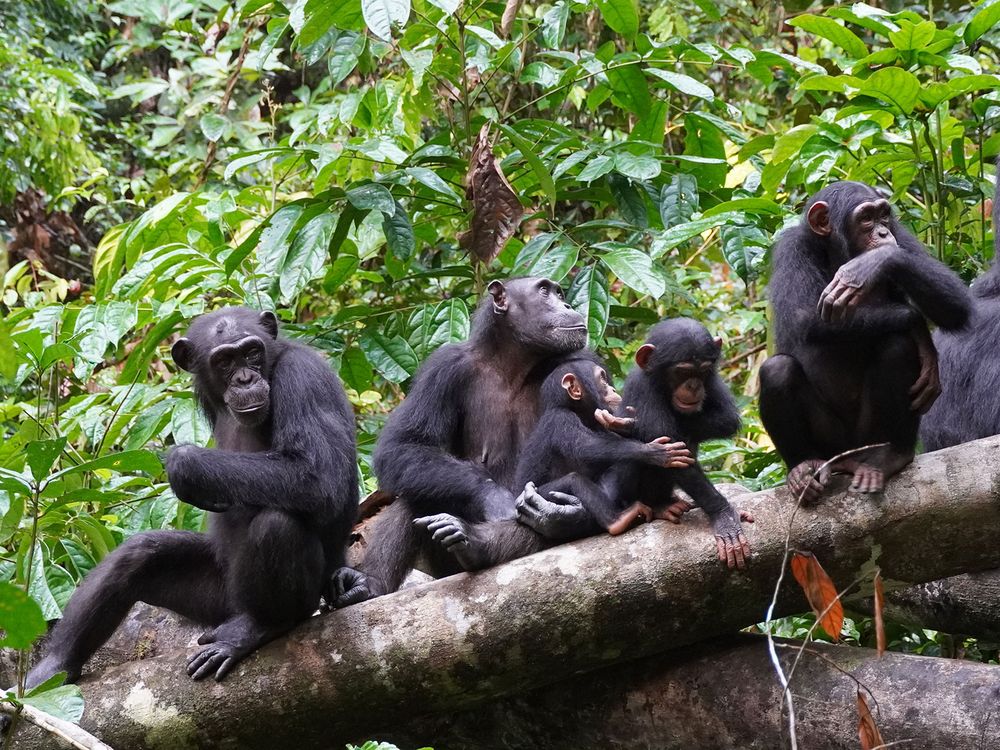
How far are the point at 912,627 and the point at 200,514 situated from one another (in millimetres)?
3364

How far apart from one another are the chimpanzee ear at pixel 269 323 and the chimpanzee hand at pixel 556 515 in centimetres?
136

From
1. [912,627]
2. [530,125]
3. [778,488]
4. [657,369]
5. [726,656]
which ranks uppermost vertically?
[530,125]

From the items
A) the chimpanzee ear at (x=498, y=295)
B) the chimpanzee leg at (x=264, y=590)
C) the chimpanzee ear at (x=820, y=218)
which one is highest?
the chimpanzee ear at (x=820, y=218)

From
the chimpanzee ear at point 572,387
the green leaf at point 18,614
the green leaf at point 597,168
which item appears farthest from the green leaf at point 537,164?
the green leaf at point 18,614

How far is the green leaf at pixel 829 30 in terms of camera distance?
17.4ft

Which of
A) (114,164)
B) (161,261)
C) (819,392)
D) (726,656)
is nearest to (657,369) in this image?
(819,392)

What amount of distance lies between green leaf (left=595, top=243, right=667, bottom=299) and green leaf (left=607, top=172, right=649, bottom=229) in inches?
19.6

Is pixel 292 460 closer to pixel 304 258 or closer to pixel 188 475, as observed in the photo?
pixel 188 475

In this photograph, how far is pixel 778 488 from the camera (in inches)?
170

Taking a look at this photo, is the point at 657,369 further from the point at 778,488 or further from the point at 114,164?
the point at 114,164

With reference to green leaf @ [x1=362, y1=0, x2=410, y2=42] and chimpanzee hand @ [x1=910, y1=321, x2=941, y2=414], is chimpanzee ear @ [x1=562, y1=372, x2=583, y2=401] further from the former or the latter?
green leaf @ [x1=362, y1=0, x2=410, y2=42]

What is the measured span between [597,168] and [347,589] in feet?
7.69

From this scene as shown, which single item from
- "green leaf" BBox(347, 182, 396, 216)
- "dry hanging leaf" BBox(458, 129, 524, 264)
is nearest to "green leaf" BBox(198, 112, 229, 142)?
"green leaf" BBox(347, 182, 396, 216)

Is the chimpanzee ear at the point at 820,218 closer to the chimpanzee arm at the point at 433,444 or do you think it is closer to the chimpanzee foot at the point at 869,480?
the chimpanzee foot at the point at 869,480
